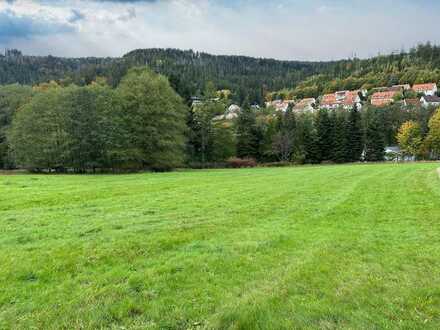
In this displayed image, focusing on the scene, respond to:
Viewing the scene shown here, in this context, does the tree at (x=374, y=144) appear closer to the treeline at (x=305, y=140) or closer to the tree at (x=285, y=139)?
the treeline at (x=305, y=140)

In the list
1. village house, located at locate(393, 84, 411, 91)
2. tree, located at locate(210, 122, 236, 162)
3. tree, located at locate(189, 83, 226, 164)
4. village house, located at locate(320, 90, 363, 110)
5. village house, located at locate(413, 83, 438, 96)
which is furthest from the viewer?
village house, located at locate(393, 84, 411, 91)

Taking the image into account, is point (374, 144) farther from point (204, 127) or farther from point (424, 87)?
point (424, 87)

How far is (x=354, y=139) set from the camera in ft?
226

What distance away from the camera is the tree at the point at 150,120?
44.4 metres

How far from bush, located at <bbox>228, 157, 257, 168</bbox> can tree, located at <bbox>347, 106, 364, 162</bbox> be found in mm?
19457

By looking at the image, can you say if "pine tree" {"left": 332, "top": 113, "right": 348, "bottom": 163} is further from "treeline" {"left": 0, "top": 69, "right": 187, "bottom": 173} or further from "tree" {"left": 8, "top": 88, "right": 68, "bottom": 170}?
"tree" {"left": 8, "top": 88, "right": 68, "bottom": 170}

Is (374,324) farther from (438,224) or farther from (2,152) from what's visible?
(2,152)

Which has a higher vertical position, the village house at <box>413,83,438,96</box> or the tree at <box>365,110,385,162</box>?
the village house at <box>413,83,438,96</box>

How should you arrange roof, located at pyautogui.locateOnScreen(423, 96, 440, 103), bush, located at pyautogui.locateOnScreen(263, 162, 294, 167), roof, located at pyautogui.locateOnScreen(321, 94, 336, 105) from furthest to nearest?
1. roof, located at pyautogui.locateOnScreen(321, 94, 336, 105)
2. roof, located at pyautogui.locateOnScreen(423, 96, 440, 103)
3. bush, located at pyautogui.locateOnScreen(263, 162, 294, 167)

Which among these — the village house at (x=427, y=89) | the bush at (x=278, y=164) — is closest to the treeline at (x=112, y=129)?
the bush at (x=278, y=164)

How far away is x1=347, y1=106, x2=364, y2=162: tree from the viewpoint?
68.3m

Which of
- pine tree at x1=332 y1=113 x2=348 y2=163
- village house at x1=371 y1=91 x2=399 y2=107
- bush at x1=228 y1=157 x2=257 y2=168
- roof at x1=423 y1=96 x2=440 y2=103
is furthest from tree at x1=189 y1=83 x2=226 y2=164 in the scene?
village house at x1=371 y1=91 x2=399 y2=107

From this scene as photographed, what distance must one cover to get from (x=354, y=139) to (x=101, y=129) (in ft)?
157

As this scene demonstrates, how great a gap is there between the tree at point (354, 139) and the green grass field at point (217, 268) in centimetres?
5824
